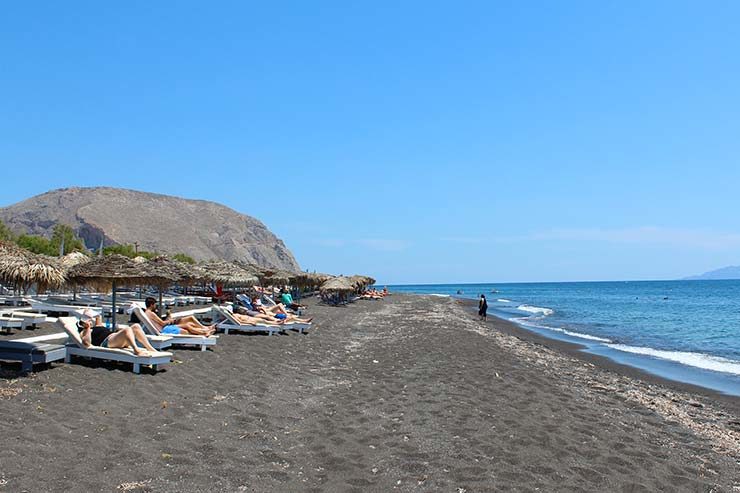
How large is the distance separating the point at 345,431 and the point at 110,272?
616 centimetres

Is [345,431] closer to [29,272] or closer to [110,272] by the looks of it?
[110,272]

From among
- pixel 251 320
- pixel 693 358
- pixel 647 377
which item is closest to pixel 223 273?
pixel 251 320

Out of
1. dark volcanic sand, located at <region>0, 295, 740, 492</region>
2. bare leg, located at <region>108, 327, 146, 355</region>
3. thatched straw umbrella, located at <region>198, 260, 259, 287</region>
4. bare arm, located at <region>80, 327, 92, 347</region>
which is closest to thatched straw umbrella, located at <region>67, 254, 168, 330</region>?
bare arm, located at <region>80, 327, 92, 347</region>

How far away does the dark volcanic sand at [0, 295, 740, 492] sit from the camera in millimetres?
5258

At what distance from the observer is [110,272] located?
1093cm

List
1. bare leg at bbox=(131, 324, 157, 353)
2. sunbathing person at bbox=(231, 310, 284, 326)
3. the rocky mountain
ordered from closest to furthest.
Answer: bare leg at bbox=(131, 324, 157, 353)
sunbathing person at bbox=(231, 310, 284, 326)
the rocky mountain

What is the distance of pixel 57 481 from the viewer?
15.4 ft

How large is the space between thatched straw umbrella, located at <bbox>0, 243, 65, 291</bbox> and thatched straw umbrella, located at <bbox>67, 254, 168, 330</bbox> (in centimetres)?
104

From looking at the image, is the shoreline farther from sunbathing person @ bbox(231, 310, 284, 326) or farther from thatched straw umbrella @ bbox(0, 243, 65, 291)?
thatched straw umbrella @ bbox(0, 243, 65, 291)

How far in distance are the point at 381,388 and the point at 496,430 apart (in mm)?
2794

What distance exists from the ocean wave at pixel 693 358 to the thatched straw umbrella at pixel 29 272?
647 inches

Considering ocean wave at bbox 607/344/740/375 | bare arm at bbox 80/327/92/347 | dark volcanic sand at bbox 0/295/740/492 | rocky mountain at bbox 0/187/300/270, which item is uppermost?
rocky mountain at bbox 0/187/300/270

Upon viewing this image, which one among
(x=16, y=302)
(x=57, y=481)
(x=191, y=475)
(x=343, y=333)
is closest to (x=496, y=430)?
(x=191, y=475)

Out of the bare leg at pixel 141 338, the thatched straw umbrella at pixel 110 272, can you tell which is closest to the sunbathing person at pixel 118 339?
the bare leg at pixel 141 338
